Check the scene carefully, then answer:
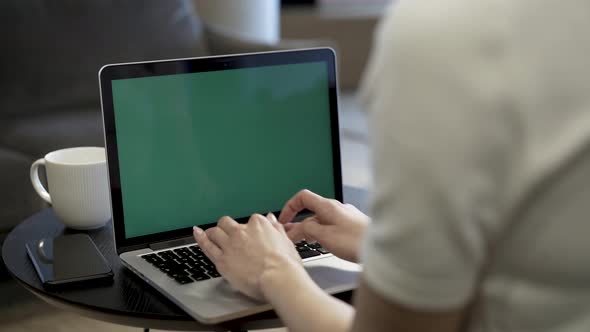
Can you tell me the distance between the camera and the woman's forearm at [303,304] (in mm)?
795

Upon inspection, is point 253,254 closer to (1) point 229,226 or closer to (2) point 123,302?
(1) point 229,226

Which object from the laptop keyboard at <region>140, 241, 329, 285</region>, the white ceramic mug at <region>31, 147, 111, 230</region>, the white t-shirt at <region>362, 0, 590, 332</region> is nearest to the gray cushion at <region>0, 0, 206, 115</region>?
the white ceramic mug at <region>31, 147, 111, 230</region>

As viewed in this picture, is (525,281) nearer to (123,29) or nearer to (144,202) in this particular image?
(144,202)

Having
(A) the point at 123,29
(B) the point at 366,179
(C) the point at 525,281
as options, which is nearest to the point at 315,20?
(B) the point at 366,179

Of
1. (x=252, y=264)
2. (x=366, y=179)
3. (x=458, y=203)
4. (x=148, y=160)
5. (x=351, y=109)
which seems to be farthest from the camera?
(x=351, y=109)

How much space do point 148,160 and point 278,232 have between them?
0.98 ft

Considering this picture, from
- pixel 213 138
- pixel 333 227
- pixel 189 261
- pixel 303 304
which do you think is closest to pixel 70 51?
pixel 213 138

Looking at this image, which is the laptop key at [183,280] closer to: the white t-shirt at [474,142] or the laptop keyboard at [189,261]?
the laptop keyboard at [189,261]

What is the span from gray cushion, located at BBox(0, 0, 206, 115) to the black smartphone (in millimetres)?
1433

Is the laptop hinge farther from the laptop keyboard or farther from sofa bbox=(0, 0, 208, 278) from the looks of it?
sofa bbox=(0, 0, 208, 278)

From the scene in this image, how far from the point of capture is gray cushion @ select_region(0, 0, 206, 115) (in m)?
2.60

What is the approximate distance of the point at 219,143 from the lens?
4.12ft

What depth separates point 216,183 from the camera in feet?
4.13

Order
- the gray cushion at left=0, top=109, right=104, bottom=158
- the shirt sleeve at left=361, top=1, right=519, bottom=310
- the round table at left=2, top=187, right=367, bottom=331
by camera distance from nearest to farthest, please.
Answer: the shirt sleeve at left=361, top=1, right=519, bottom=310
the round table at left=2, top=187, right=367, bottom=331
the gray cushion at left=0, top=109, right=104, bottom=158
